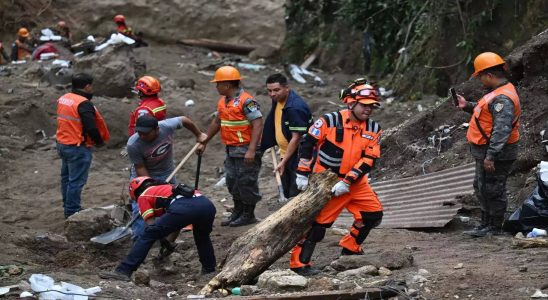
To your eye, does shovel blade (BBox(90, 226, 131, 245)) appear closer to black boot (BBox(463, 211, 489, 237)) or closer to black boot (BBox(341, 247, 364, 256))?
black boot (BBox(341, 247, 364, 256))

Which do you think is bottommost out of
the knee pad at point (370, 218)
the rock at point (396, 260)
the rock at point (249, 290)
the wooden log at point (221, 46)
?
the wooden log at point (221, 46)

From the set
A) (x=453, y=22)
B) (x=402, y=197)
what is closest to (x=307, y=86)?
(x=453, y=22)

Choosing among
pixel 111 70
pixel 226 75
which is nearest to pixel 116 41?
pixel 111 70

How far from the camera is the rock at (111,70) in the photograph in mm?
16297

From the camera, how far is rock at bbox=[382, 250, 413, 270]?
689cm

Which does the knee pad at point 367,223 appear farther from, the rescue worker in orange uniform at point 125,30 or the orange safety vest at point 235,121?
the rescue worker in orange uniform at point 125,30

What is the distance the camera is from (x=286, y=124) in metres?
9.28

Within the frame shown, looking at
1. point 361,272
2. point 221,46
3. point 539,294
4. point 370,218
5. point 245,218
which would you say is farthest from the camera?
point 221,46

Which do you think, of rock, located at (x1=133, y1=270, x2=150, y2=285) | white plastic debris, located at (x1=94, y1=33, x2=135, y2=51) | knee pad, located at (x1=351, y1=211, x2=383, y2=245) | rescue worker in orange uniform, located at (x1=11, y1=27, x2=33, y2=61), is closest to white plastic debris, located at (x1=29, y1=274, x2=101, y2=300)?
rock, located at (x1=133, y1=270, x2=150, y2=285)

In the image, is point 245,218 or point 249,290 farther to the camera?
point 245,218

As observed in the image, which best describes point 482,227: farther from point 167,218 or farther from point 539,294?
point 167,218

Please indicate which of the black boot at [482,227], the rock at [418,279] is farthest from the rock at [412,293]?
the black boot at [482,227]

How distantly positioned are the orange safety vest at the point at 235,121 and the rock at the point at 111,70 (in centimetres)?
720

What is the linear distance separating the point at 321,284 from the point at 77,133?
4692mm
